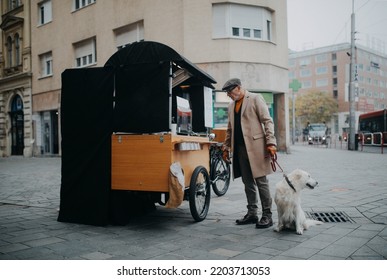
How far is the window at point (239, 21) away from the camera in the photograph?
54.6ft

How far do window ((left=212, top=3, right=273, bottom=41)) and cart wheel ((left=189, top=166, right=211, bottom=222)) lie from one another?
510 inches

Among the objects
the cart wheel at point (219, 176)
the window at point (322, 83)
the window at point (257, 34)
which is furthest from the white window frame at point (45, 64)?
the window at point (322, 83)

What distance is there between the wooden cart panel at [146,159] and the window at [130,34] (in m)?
14.6

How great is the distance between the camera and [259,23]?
17.2 meters

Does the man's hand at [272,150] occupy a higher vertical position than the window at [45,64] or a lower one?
lower

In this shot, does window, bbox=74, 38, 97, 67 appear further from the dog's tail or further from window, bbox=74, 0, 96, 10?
the dog's tail

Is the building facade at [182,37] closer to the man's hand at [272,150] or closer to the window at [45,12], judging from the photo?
the window at [45,12]

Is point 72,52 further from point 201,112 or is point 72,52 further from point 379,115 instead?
point 379,115

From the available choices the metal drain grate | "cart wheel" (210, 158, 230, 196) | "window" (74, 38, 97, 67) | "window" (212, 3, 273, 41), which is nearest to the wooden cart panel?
the metal drain grate

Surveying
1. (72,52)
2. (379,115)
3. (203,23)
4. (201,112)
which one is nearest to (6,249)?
(201,112)

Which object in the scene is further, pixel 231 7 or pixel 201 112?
pixel 231 7

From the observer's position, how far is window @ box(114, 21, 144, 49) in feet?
59.0

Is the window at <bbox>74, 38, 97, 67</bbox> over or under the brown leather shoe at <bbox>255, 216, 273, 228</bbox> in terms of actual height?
over
